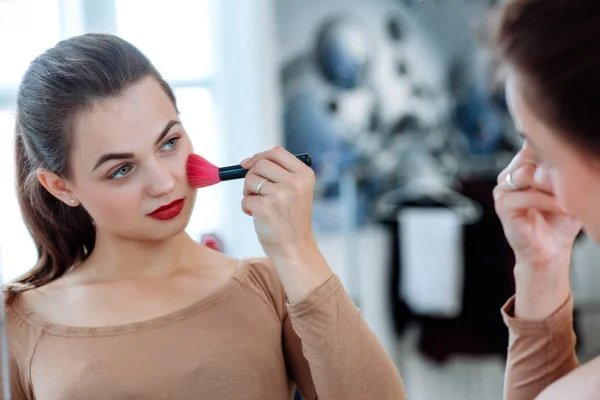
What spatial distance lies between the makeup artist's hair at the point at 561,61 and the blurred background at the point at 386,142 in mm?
1401

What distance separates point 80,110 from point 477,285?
1.66 meters

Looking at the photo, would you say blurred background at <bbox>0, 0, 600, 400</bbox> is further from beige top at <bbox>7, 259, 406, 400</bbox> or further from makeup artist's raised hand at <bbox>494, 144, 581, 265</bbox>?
makeup artist's raised hand at <bbox>494, 144, 581, 265</bbox>

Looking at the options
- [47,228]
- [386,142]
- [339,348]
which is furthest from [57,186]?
[386,142]

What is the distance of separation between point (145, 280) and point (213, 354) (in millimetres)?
132

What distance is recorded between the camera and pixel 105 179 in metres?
0.77

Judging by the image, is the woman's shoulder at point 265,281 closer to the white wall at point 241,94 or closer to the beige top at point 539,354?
the beige top at point 539,354

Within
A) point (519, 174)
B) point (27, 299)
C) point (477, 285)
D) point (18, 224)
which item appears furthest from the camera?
point (477, 285)

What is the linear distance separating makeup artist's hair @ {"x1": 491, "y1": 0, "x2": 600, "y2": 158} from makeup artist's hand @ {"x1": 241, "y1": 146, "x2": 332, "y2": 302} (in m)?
0.27

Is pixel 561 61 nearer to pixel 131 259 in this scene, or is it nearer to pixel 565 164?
pixel 565 164


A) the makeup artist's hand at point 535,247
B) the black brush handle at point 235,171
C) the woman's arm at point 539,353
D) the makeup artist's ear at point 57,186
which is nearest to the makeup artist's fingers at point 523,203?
the makeup artist's hand at point 535,247

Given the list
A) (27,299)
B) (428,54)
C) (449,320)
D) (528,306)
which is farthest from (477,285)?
(27,299)

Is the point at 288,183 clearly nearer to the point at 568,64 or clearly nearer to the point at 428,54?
the point at 568,64

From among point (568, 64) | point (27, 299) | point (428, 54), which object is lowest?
point (27, 299)

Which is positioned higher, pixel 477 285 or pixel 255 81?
pixel 255 81
